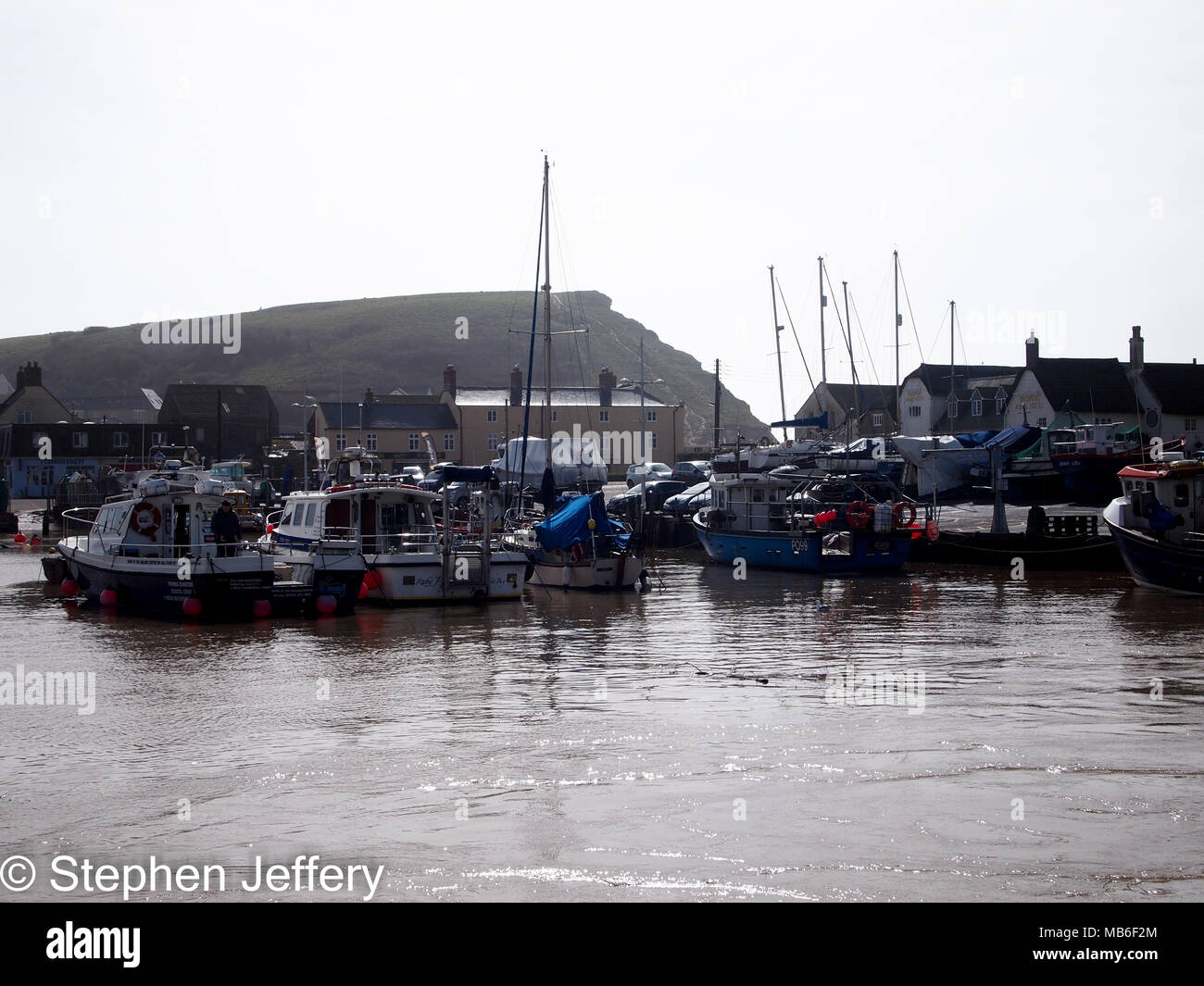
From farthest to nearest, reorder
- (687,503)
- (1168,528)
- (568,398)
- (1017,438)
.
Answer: (568,398), (1017,438), (687,503), (1168,528)

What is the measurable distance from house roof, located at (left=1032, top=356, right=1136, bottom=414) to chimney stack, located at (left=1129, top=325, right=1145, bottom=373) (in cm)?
114

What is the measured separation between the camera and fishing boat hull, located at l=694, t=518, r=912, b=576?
4234 centimetres

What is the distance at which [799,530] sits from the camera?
142ft

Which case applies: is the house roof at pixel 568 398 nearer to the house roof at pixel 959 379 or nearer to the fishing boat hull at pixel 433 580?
the house roof at pixel 959 379

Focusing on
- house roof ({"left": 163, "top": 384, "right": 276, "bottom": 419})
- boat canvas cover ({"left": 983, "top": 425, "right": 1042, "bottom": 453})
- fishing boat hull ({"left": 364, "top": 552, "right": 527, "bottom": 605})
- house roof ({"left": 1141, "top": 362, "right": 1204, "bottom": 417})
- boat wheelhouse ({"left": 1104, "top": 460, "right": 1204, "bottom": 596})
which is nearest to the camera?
fishing boat hull ({"left": 364, "top": 552, "right": 527, "bottom": 605})

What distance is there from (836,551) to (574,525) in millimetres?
10749

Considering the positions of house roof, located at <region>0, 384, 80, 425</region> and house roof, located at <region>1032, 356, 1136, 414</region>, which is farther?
house roof, located at <region>0, 384, 80, 425</region>

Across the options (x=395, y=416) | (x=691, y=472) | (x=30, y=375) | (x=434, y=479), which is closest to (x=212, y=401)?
(x=30, y=375)

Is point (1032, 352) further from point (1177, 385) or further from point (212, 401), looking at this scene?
point (212, 401)

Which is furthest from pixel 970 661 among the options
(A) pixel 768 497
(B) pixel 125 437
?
(B) pixel 125 437

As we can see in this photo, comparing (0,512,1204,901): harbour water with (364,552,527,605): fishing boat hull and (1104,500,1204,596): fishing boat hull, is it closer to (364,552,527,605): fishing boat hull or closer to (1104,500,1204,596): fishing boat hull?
(364,552,527,605): fishing boat hull

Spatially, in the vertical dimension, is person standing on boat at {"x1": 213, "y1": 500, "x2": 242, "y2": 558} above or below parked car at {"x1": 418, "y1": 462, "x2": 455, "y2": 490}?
below

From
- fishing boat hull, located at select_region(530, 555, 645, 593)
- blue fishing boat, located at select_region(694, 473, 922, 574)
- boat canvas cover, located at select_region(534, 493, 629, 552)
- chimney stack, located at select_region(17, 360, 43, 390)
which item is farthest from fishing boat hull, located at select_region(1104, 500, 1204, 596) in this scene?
chimney stack, located at select_region(17, 360, 43, 390)

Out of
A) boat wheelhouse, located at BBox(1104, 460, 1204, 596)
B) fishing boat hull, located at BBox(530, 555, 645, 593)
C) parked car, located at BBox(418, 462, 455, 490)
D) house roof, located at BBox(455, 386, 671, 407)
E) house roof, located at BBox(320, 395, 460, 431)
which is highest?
house roof, located at BBox(455, 386, 671, 407)
